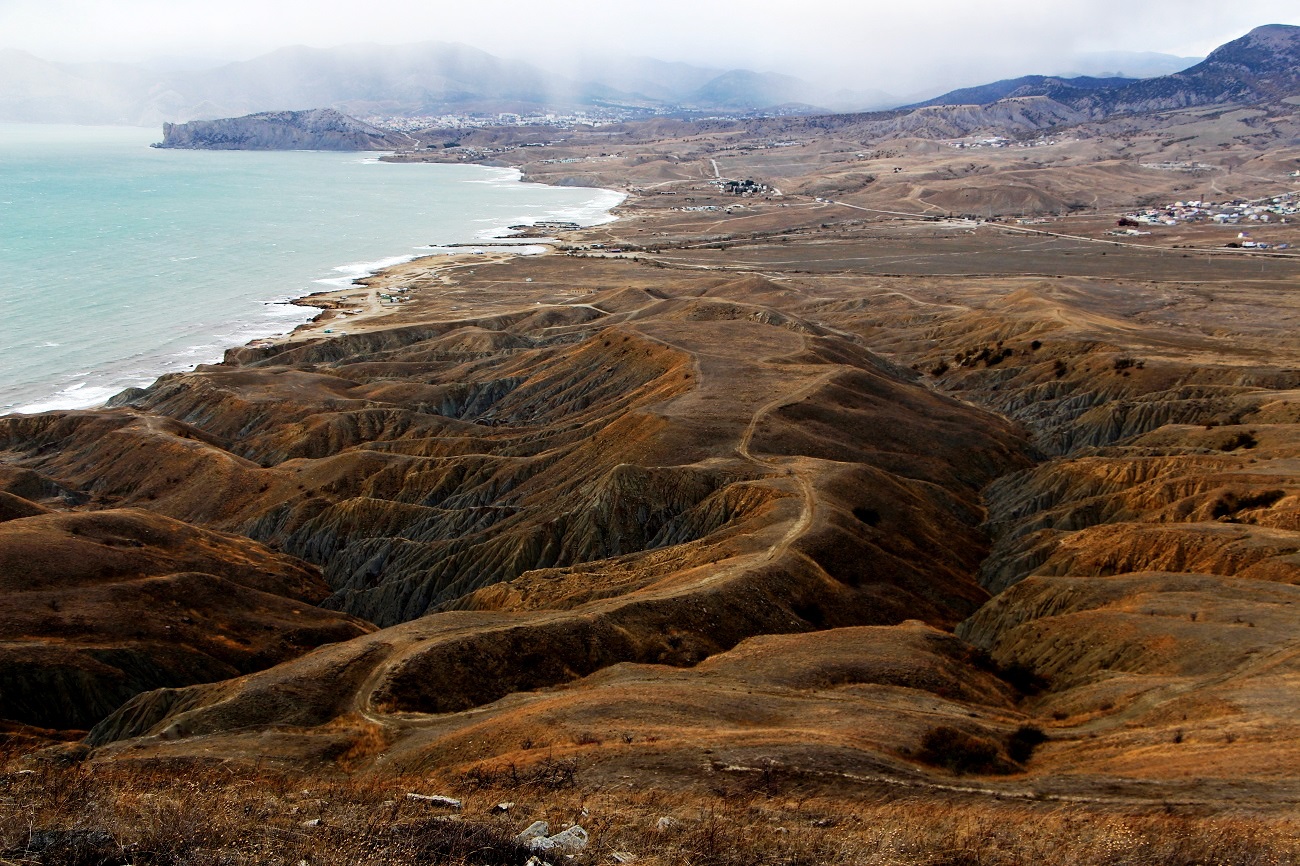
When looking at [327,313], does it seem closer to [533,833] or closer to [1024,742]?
[1024,742]

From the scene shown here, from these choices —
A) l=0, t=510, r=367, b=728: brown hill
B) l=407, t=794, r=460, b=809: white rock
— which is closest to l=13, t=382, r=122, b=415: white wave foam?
l=0, t=510, r=367, b=728: brown hill

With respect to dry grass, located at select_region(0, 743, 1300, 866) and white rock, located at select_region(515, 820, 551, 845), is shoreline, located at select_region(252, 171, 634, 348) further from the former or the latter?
white rock, located at select_region(515, 820, 551, 845)

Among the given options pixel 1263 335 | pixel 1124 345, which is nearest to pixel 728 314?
pixel 1124 345

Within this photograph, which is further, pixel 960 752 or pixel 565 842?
pixel 960 752

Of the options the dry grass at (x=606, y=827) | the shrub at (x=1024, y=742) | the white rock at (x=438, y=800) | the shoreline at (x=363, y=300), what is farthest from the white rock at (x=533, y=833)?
the shoreline at (x=363, y=300)

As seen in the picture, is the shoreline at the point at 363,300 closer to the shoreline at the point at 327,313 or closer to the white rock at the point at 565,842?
the shoreline at the point at 327,313

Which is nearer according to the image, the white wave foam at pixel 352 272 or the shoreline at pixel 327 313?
the shoreline at pixel 327 313

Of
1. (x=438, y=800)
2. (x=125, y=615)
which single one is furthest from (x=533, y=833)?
(x=125, y=615)

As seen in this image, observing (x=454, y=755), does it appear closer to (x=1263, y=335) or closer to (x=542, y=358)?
(x=542, y=358)

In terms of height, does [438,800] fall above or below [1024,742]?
above
